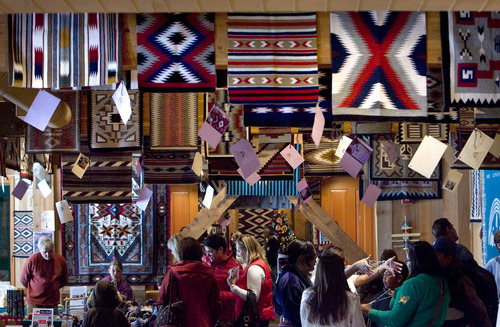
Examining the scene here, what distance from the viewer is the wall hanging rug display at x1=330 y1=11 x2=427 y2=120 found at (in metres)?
4.02

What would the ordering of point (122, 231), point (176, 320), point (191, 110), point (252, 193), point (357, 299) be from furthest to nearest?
point (122, 231), point (252, 193), point (191, 110), point (176, 320), point (357, 299)

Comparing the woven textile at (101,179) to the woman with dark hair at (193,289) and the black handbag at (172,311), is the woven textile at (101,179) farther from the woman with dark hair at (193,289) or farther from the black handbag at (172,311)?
the black handbag at (172,311)

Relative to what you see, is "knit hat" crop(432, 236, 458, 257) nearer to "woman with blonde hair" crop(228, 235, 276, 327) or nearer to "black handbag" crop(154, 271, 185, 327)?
"woman with blonde hair" crop(228, 235, 276, 327)

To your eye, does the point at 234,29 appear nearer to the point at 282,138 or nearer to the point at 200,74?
the point at 200,74

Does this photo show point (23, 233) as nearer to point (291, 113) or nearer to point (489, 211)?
point (489, 211)

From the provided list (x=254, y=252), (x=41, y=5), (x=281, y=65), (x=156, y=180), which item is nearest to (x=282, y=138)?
(x=156, y=180)

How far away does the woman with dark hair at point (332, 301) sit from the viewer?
371cm

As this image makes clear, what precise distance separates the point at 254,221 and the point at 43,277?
7883 mm

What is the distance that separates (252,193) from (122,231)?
338 cm

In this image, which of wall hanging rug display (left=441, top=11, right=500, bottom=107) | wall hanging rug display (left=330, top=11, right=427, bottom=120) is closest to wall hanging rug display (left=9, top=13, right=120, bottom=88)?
wall hanging rug display (left=330, top=11, right=427, bottom=120)

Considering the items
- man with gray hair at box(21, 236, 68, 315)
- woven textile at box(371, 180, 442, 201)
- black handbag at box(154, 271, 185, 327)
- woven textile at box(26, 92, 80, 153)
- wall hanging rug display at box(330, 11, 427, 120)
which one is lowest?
man with gray hair at box(21, 236, 68, 315)

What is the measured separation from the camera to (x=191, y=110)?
21.8 feet

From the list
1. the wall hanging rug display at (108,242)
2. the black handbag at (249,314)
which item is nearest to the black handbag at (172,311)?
the black handbag at (249,314)

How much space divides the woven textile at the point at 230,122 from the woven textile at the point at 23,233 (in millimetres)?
6205
